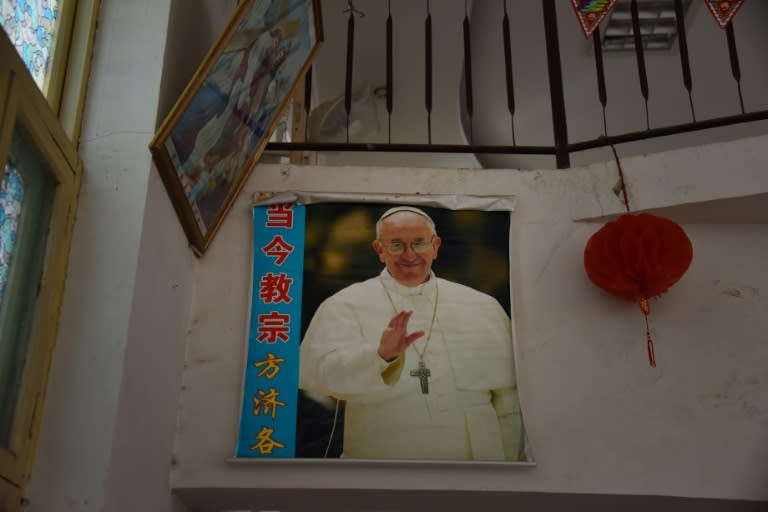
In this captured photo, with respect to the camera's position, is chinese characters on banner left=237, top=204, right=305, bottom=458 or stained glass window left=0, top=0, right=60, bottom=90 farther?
chinese characters on banner left=237, top=204, right=305, bottom=458

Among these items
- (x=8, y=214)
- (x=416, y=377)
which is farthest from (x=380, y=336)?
(x=8, y=214)

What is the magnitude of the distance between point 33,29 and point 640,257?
222cm

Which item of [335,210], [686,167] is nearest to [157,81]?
[335,210]

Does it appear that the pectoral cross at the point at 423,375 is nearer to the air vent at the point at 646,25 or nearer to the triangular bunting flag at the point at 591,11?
the triangular bunting flag at the point at 591,11

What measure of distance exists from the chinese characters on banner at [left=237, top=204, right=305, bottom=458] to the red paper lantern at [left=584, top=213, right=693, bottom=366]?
1.20 m

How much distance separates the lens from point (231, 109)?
3.19 metres

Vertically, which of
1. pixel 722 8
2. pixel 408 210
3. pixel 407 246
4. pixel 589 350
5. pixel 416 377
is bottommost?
pixel 416 377

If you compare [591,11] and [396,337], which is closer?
[396,337]

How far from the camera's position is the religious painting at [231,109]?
2867 mm

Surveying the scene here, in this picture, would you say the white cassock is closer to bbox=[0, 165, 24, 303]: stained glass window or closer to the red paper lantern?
the red paper lantern

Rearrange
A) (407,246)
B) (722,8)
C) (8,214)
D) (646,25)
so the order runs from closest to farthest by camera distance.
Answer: (8,214), (407,246), (722,8), (646,25)

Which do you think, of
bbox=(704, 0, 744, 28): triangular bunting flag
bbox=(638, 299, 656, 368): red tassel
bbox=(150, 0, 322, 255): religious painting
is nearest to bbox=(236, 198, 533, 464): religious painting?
bbox=(150, 0, 322, 255): religious painting

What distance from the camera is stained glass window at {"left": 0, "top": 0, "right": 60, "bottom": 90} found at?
2334 mm

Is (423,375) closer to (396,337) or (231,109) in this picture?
(396,337)
